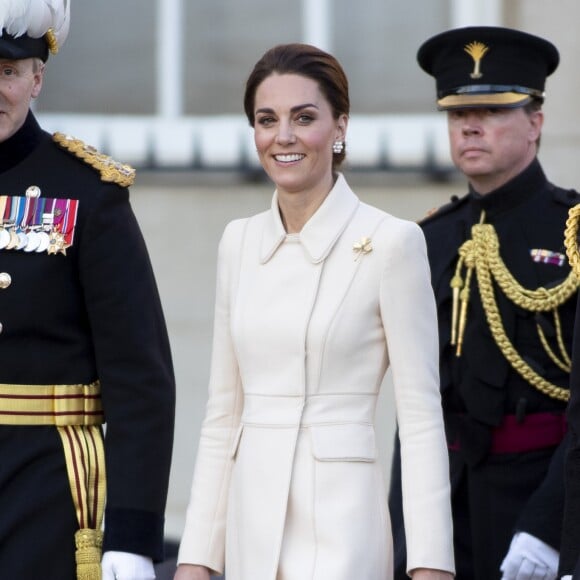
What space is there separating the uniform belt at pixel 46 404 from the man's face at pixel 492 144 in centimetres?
158

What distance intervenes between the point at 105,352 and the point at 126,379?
76mm

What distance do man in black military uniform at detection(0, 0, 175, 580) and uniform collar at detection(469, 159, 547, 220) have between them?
4.85 ft

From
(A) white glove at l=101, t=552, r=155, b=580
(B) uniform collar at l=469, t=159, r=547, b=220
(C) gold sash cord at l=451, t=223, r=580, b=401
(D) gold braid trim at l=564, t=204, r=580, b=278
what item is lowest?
(A) white glove at l=101, t=552, r=155, b=580

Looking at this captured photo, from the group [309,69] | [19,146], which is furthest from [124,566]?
[309,69]

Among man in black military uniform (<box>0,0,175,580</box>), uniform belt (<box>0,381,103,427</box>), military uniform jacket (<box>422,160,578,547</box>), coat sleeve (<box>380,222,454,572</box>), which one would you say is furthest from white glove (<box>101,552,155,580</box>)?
military uniform jacket (<box>422,160,578,547</box>)

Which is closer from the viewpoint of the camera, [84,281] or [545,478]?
[84,281]

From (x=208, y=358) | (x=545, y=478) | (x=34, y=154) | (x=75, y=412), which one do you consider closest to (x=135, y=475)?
(x=75, y=412)

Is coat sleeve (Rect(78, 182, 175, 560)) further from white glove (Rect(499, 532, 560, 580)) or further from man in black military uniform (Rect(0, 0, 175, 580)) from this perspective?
white glove (Rect(499, 532, 560, 580))

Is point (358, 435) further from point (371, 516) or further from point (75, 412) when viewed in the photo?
point (75, 412)

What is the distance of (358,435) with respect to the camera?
429 cm

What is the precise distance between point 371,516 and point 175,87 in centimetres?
423

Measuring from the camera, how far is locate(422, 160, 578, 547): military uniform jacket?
5367 mm

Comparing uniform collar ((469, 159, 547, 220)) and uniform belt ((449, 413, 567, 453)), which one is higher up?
uniform collar ((469, 159, 547, 220))

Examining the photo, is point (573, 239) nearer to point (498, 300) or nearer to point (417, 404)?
point (417, 404)
